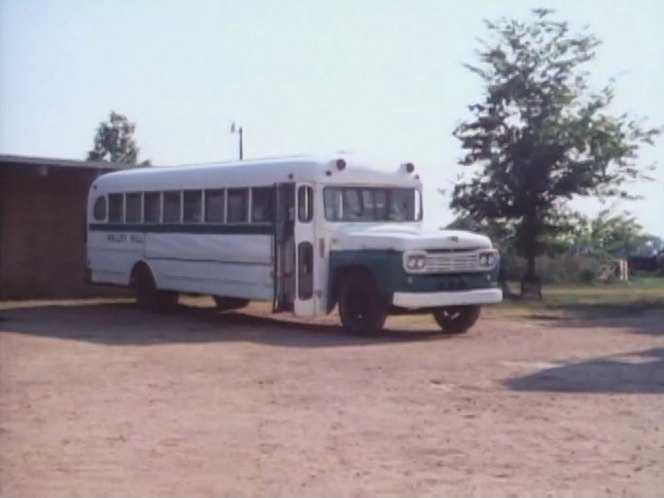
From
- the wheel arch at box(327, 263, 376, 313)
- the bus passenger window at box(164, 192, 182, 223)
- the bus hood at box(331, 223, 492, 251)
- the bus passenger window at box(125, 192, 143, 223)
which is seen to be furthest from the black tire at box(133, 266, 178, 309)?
the bus hood at box(331, 223, 492, 251)

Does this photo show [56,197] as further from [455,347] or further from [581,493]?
[581,493]

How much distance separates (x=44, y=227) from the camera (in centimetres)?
2680

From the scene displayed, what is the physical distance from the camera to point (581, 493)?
807 cm

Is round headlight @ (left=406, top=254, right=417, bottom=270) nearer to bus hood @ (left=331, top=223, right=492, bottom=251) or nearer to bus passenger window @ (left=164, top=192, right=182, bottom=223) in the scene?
bus hood @ (left=331, top=223, right=492, bottom=251)

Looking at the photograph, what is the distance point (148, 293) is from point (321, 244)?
218 inches

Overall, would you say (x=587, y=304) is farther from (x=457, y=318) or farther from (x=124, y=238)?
(x=124, y=238)

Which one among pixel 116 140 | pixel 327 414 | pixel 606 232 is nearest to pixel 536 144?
pixel 606 232

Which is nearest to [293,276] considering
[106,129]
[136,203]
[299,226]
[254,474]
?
[299,226]

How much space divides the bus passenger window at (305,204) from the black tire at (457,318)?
2496 millimetres

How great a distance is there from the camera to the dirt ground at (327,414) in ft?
27.9

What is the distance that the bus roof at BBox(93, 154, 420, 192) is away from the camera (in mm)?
18953

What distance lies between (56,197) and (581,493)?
20713 mm

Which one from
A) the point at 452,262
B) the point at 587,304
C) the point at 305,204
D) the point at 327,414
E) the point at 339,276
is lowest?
the point at 327,414

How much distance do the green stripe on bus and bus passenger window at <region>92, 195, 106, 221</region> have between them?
0.46ft
